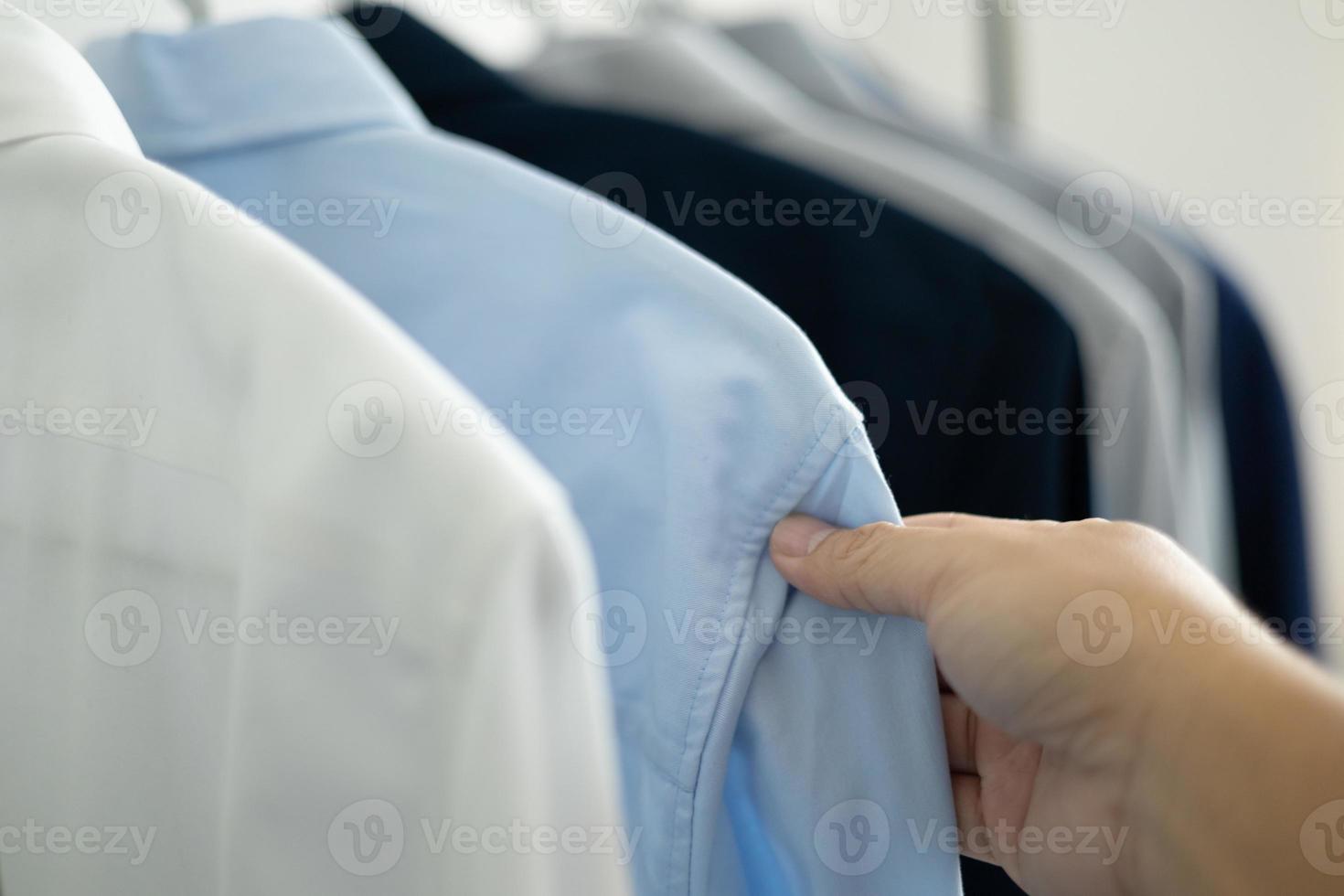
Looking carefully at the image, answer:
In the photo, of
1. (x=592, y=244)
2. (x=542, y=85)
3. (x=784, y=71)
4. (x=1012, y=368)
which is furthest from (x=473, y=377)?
(x=784, y=71)

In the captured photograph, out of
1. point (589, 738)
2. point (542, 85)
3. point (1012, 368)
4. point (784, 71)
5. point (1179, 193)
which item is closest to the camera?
point (589, 738)

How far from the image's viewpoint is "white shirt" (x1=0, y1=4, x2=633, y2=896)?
0.74ft

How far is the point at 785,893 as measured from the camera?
381 mm

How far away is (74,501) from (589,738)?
18 cm

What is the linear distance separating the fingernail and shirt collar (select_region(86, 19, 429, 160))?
0.24 m

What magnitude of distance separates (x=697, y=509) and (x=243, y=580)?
0.14 m

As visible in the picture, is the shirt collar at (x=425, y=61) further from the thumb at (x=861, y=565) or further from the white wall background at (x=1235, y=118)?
the white wall background at (x=1235, y=118)

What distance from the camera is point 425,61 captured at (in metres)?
0.63

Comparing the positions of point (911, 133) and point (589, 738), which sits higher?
point (911, 133)

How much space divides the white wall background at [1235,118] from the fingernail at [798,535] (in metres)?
1.07

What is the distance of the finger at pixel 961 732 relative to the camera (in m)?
0.51

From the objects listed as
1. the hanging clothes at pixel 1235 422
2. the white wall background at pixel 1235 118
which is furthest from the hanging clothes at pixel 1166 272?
the white wall background at pixel 1235 118

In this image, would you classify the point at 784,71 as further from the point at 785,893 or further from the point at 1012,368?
the point at 785,893

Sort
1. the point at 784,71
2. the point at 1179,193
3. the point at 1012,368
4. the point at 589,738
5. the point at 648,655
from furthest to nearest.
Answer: the point at 1179,193 → the point at 784,71 → the point at 1012,368 → the point at 648,655 → the point at 589,738
